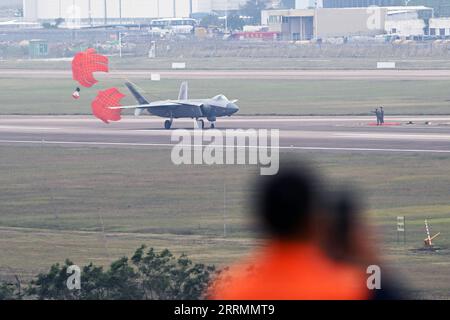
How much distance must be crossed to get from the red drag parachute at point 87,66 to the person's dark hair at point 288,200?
605 inches

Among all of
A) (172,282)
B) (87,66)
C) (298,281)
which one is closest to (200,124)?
(87,66)

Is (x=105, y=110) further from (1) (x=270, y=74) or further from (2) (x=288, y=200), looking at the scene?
(1) (x=270, y=74)

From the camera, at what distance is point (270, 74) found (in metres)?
146

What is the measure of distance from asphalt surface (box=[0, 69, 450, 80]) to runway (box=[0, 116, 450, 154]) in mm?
49603

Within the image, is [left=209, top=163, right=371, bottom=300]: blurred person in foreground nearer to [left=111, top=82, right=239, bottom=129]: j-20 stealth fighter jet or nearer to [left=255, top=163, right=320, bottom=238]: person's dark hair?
[left=255, top=163, right=320, bottom=238]: person's dark hair

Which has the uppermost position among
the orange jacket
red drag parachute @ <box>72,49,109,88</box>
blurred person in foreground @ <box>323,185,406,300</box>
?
red drag parachute @ <box>72,49,109,88</box>

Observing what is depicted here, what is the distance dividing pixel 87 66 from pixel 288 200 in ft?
124

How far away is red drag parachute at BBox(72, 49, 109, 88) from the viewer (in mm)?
67188

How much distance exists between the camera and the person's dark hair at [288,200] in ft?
91.5

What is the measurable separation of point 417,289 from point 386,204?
699 inches

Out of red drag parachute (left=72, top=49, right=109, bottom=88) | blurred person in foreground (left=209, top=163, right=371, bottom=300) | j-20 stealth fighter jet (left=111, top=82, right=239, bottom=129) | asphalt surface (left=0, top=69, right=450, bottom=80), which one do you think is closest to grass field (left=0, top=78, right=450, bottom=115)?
asphalt surface (left=0, top=69, right=450, bottom=80)

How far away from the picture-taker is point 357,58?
587ft

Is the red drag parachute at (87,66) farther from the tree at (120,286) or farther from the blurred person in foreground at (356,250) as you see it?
the tree at (120,286)

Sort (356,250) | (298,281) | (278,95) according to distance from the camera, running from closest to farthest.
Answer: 1. (298,281)
2. (356,250)
3. (278,95)
